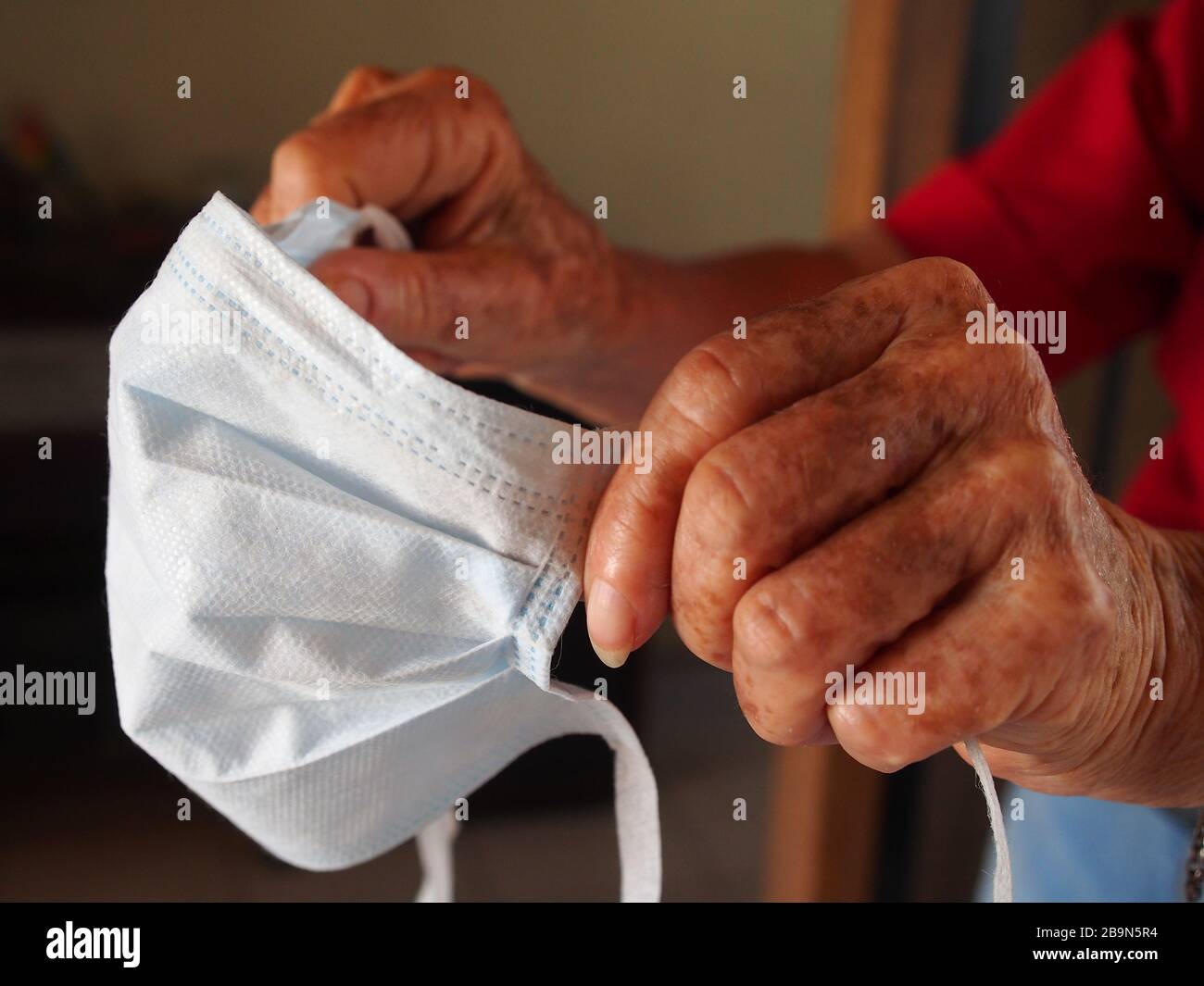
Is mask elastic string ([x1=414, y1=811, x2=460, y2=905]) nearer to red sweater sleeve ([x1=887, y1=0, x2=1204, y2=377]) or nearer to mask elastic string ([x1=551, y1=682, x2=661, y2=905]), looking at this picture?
mask elastic string ([x1=551, y1=682, x2=661, y2=905])

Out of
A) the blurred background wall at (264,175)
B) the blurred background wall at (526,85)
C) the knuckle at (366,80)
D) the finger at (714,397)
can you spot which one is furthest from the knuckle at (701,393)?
the blurred background wall at (526,85)

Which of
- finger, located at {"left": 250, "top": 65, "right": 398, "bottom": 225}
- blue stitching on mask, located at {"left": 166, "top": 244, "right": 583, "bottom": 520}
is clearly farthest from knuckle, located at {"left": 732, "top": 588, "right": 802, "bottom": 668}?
finger, located at {"left": 250, "top": 65, "right": 398, "bottom": 225}

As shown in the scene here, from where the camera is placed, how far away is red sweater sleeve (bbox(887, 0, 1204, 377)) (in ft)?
2.47

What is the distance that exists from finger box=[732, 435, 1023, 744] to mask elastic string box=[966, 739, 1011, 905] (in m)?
0.06

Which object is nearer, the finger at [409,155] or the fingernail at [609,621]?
the fingernail at [609,621]

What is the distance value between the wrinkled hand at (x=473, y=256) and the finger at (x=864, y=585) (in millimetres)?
283

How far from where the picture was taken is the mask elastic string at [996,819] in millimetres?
374

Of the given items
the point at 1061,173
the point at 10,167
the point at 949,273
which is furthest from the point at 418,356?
the point at 10,167

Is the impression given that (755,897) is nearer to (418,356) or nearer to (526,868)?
(526,868)

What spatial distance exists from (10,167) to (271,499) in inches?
51.1

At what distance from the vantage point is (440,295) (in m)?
0.59

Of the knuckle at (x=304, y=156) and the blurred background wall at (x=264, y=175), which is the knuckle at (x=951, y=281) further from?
the blurred background wall at (x=264, y=175)

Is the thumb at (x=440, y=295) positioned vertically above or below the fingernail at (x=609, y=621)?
above

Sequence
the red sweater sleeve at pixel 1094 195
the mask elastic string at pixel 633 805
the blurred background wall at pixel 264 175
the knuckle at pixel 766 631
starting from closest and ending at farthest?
the knuckle at pixel 766 631, the mask elastic string at pixel 633 805, the red sweater sleeve at pixel 1094 195, the blurred background wall at pixel 264 175
